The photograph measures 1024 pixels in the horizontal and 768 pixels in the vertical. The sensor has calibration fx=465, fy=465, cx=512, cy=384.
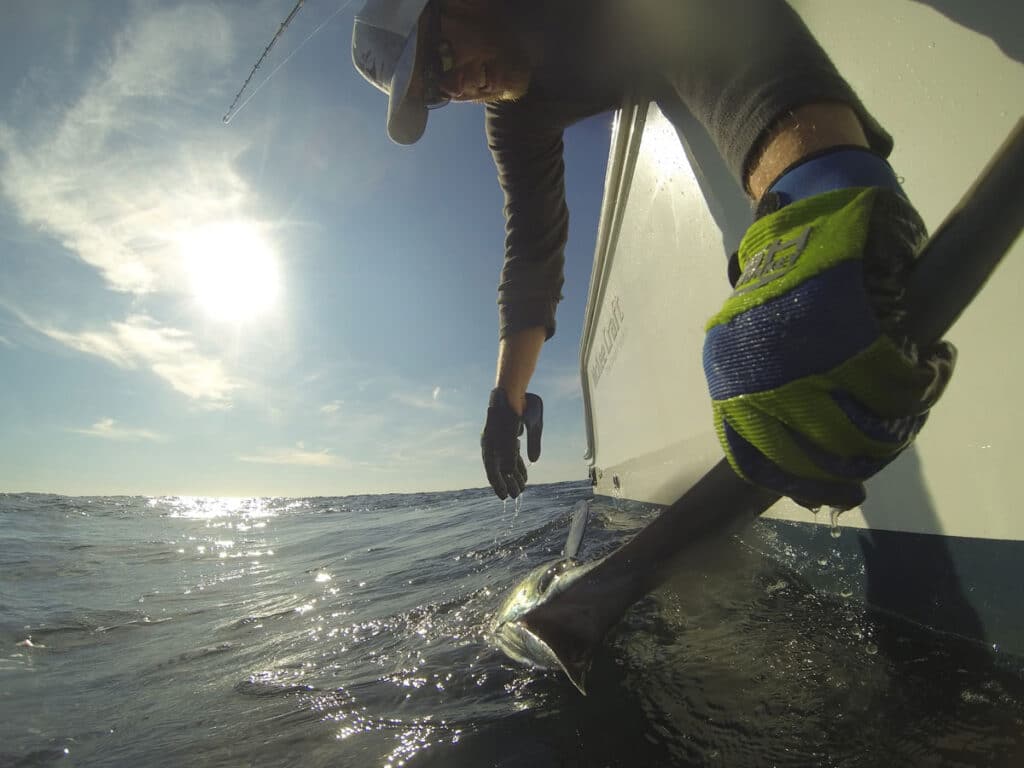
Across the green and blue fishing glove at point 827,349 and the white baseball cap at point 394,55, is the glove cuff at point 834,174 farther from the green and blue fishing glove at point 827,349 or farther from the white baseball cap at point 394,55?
the white baseball cap at point 394,55

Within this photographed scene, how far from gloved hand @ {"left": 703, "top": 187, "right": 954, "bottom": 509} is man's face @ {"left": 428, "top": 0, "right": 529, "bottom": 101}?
1.25m

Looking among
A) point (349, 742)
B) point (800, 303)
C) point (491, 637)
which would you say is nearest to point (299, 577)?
point (491, 637)

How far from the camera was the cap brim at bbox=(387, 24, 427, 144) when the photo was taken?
1362 millimetres

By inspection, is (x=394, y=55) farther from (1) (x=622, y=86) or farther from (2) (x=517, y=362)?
(2) (x=517, y=362)

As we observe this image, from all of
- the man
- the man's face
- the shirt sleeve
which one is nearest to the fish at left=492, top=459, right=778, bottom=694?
the man

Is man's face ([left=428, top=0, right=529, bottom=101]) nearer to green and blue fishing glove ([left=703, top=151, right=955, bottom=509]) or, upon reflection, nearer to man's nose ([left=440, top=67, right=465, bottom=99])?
man's nose ([left=440, top=67, right=465, bottom=99])

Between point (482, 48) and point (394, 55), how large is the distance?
0.28m

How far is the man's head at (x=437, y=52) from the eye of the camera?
4.41 ft

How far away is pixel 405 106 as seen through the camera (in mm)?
1503

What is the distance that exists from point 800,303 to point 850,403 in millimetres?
95

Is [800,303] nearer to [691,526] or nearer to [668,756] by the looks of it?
[691,526]

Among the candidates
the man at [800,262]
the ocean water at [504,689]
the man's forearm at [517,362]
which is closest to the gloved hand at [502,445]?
the man's forearm at [517,362]

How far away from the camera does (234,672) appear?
4.82 feet

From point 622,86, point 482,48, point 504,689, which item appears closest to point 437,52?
point 482,48
